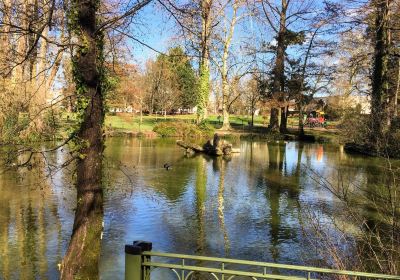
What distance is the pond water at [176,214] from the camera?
795 centimetres

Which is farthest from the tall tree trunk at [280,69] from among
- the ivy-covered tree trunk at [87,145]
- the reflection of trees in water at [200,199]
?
the ivy-covered tree trunk at [87,145]

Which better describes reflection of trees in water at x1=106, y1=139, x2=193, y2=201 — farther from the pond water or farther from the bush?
the bush

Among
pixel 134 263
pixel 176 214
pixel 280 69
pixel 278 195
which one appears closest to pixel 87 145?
pixel 134 263

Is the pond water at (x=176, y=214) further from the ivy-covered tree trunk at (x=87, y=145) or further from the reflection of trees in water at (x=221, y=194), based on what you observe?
the ivy-covered tree trunk at (x=87, y=145)

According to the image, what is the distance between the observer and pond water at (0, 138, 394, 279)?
7949 mm

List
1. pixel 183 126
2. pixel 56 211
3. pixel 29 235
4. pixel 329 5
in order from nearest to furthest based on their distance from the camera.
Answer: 1. pixel 29 235
2. pixel 56 211
3. pixel 329 5
4. pixel 183 126

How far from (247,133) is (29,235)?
103 ft

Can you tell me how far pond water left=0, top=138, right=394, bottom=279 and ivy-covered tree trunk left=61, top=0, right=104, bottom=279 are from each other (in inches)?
17.5

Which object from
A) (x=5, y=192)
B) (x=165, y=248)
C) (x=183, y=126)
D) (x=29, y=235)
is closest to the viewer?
(x=165, y=248)

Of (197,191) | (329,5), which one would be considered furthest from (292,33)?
(197,191)

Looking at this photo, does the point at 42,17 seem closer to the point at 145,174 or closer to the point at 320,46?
the point at 145,174

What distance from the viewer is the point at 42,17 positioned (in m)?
5.90

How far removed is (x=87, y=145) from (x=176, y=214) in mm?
5378

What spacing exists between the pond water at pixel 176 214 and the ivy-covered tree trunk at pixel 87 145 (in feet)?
1.46
